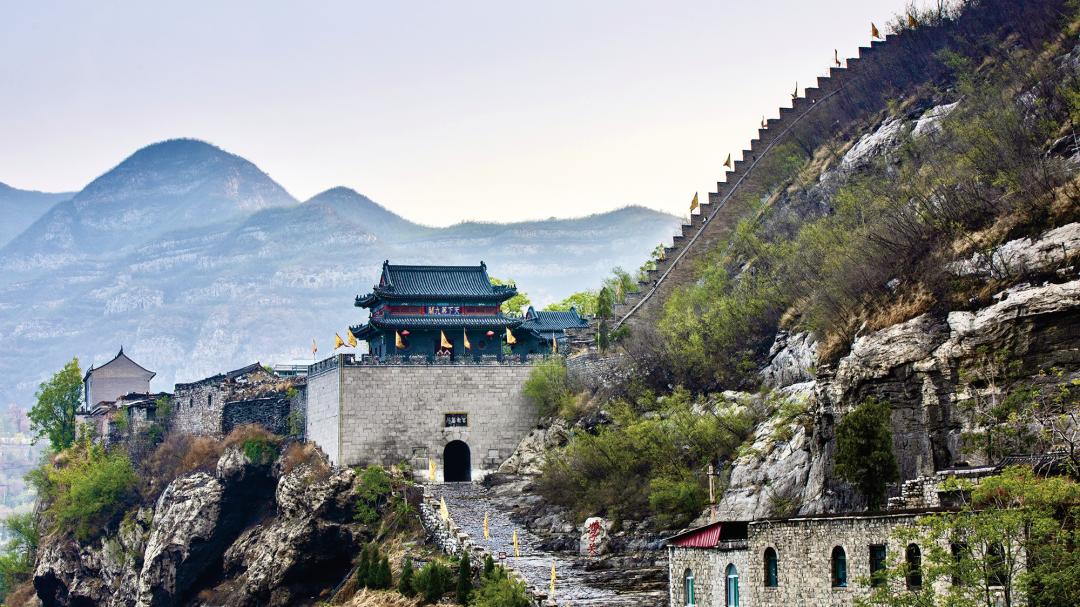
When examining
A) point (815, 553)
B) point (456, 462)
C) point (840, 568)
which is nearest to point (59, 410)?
point (456, 462)

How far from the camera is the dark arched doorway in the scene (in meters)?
75.6

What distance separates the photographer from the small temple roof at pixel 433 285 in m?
79.2

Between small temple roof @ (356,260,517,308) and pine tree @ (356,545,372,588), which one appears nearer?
pine tree @ (356,545,372,588)

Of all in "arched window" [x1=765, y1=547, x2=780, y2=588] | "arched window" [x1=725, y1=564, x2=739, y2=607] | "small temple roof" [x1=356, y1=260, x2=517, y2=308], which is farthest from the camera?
"small temple roof" [x1=356, y1=260, x2=517, y2=308]

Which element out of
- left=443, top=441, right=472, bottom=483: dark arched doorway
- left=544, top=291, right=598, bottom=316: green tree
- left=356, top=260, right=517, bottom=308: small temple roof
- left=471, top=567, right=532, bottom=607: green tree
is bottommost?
left=471, top=567, right=532, bottom=607: green tree

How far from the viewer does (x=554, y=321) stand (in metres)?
101

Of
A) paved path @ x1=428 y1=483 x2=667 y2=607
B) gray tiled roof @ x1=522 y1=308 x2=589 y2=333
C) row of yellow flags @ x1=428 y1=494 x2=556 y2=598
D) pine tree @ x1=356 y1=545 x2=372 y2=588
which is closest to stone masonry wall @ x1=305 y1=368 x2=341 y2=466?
paved path @ x1=428 y1=483 x2=667 y2=607

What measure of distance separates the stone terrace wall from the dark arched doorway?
35.8ft

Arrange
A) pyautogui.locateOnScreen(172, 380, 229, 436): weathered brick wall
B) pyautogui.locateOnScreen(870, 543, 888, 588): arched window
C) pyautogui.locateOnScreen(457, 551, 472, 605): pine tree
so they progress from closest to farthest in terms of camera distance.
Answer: pyautogui.locateOnScreen(870, 543, 888, 588): arched window, pyautogui.locateOnScreen(457, 551, 472, 605): pine tree, pyautogui.locateOnScreen(172, 380, 229, 436): weathered brick wall

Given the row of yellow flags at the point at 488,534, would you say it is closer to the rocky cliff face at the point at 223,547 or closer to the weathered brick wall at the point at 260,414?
the rocky cliff face at the point at 223,547

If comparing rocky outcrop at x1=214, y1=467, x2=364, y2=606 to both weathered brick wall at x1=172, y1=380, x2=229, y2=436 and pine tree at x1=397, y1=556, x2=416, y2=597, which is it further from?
weathered brick wall at x1=172, y1=380, x2=229, y2=436

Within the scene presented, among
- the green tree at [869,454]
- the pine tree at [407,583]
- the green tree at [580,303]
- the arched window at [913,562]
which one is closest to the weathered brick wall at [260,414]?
the pine tree at [407,583]

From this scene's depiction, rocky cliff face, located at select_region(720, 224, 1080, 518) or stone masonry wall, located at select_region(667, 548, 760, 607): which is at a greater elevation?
rocky cliff face, located at select_region(720, 224, 1080, 518)

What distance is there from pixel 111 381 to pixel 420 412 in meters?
38.5
